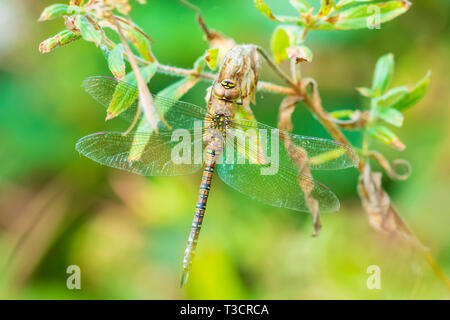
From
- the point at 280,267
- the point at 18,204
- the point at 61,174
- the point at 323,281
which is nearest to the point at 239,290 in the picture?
the point at 280,267

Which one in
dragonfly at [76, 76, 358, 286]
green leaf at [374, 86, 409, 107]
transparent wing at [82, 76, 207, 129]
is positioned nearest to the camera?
transparent wing at [82, 76, 207, 129]

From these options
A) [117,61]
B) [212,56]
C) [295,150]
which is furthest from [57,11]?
[295,150]

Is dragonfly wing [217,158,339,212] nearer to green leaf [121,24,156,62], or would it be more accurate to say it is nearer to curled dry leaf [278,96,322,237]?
curled dry leaf [278,96,322,237]

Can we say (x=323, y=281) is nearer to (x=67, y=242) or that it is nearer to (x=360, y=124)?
(x=360, y=124)

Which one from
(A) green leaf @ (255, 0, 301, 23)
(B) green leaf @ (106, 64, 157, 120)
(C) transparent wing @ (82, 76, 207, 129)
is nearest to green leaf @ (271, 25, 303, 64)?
(A) green leaf @ (255, 0, 301, 23)

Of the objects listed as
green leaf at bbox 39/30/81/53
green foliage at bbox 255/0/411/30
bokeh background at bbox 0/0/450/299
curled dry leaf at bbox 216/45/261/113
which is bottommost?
bokeh background at bbox 0/0/450/299

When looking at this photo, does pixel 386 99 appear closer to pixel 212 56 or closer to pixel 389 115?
pixel 389 115
